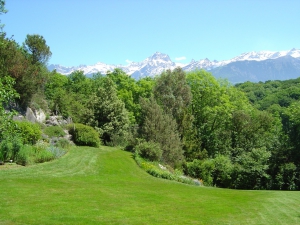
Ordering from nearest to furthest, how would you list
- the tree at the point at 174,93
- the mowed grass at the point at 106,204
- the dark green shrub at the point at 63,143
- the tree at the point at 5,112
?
the mowed grass at the point at 106,204
the tree at the point at 5,112
the dark green shrub at the point at 63,143
the tree at the point at 174,93

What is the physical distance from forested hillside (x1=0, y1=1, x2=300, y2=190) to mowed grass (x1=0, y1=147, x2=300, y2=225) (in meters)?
10.7

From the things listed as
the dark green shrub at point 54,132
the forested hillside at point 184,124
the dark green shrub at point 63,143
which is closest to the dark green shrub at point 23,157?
the dark green shrub at point 63,143

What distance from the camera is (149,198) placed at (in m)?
11.8

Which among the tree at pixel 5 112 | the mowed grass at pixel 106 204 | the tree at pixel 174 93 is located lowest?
the mowed grass at pixel 106 204

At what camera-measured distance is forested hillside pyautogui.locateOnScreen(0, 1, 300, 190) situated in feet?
85.1

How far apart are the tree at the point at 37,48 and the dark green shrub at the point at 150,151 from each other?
14970mm

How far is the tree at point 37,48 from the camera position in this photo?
29.7m

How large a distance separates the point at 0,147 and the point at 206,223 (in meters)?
12.0

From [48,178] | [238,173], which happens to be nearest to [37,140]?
[48,178]

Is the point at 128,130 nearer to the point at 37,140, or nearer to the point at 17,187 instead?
the point at 37,140

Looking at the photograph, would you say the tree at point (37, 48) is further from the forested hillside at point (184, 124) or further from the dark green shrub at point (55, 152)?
the dark green shrub at point (55, 152)

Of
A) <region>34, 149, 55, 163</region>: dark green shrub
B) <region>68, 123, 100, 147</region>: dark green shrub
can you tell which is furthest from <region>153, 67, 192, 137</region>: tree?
<region>34, 149, 55, 163</region>: dark green shrub

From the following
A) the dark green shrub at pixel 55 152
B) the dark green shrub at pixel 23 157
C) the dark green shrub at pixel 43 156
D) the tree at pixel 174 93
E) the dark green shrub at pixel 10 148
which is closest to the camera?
the dark green shrub at pixel 10 148

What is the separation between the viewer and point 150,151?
82.7 ft
